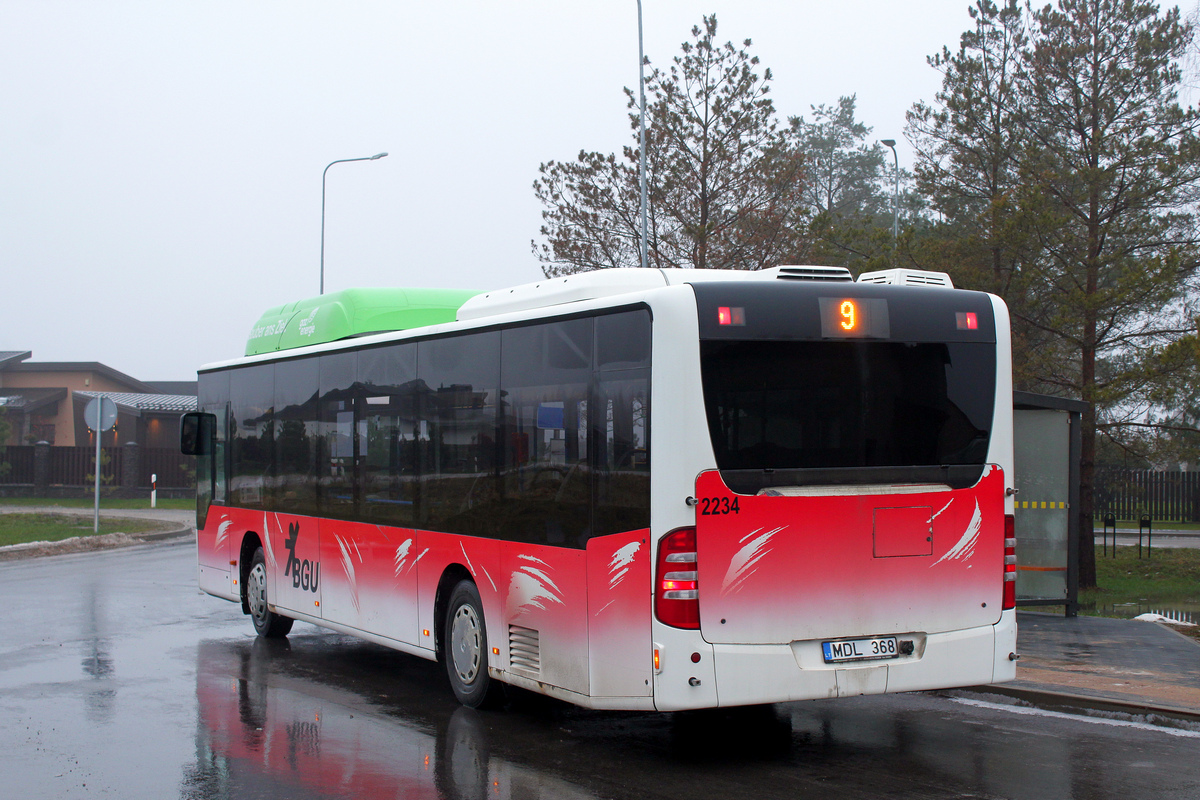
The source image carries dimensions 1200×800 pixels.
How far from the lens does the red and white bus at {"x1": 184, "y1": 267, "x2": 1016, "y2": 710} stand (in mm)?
6805

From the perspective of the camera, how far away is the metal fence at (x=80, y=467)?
144 ft

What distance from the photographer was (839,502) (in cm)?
707

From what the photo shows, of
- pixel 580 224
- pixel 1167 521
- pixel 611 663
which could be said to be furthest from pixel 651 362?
pixel 1167 521

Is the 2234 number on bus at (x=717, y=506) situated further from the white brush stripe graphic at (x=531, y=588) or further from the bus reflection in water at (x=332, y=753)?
the bus reflection in water at (x=332, y=753)

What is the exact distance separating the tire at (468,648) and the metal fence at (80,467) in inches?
1471

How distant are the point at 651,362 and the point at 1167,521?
127 ft

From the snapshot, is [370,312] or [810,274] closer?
[810,274]

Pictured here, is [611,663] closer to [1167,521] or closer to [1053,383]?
[1053,383]

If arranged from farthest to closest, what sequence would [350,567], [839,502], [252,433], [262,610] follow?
[252,433] → [262,610] → [350,567] → [839,502]

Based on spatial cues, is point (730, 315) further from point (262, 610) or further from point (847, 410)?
point (262, 610)

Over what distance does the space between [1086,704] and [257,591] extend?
8.23m

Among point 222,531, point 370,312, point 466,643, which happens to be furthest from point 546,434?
point 222,531

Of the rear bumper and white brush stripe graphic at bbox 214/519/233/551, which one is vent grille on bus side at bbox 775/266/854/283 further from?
white brush stripe graphic at bbox 214/519/233/551

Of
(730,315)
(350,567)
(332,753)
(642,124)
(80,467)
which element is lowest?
(332,753)
